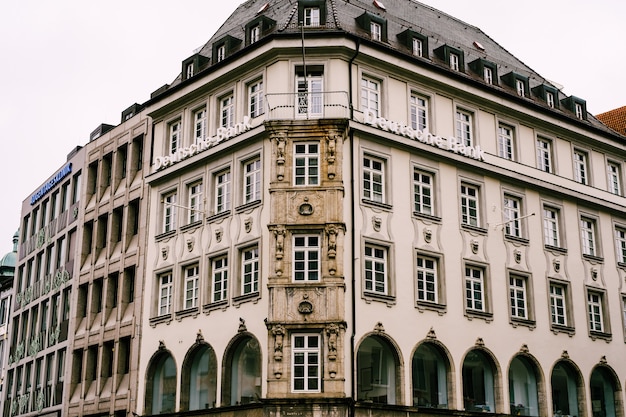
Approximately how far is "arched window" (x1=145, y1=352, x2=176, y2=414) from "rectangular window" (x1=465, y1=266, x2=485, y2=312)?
37.9 ft

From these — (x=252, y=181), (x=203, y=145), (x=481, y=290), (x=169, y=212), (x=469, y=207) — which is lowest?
(x=481, y=290)

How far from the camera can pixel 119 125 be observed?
46875mm

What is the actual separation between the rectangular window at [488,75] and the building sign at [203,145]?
11506 millimetres

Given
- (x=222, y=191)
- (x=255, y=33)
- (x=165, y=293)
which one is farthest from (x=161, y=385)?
(x=255, y=33)

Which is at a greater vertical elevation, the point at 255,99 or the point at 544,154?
the point at 255,99

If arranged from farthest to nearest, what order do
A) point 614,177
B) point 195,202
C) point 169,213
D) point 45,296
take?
point 45,296
point 614,177
point 169,213
point 195,202

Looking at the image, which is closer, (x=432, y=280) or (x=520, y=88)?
(x=432, y=280)

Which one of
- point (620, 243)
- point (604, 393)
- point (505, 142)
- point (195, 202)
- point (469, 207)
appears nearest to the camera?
point (469, 207)

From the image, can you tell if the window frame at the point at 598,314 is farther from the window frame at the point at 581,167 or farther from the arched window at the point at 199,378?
the arched window at the point at 199,378

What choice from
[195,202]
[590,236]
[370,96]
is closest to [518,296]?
[590,236]

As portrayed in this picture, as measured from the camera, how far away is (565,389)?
40.1m

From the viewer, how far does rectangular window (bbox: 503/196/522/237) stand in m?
40.2

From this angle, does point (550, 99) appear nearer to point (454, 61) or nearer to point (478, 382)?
point (454, 61)

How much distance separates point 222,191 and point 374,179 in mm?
6081
